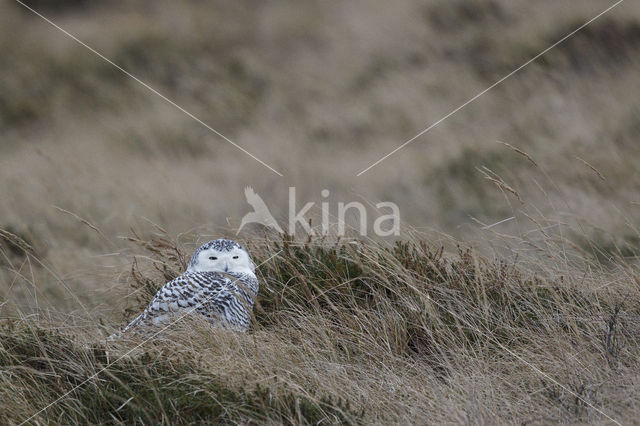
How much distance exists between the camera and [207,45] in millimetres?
17750

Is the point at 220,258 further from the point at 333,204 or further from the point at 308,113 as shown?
the point at 308,113

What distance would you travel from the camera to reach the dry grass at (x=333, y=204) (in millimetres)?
3732

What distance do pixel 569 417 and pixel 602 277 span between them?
1.57 meters

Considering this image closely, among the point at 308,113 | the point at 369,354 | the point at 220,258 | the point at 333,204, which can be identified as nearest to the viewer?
the point at 369,354

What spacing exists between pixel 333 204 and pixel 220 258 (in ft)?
21.4

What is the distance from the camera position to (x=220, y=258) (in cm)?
462

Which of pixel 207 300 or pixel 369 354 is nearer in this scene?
pixel 369 354

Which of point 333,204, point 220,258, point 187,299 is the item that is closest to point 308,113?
point 333,204

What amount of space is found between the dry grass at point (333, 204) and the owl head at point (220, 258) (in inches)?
10.7

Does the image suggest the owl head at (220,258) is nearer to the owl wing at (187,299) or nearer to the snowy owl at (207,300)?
the snowy owl at (207,300)

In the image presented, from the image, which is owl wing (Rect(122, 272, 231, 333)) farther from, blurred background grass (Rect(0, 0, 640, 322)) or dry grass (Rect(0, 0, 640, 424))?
blurred background grass (Rect(0, 0, 640, 322))

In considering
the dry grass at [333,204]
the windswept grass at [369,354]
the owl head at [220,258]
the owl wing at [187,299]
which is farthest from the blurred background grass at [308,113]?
the windswept grass at [369,354]

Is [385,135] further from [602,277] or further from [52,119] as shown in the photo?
[602,277]

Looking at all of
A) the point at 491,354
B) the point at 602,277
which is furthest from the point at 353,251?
the point at 602,277
